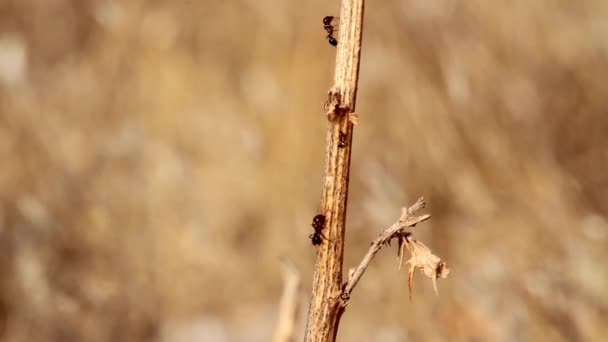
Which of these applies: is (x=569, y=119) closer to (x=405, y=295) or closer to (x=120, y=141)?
(x=405, y=295)

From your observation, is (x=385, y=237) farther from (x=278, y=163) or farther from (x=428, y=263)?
(x=278, y=163)

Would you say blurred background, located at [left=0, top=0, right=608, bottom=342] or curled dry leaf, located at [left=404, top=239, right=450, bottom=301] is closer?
curled dry leaf, located at [left=404, top=239, right=450, bottom=301]

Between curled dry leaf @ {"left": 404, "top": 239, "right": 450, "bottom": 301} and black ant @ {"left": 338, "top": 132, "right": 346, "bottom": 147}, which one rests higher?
black ant @ {"left": 338, "top": 132, "right": 346, "bottom": 147}

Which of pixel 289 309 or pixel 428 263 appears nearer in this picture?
pixel 428 263

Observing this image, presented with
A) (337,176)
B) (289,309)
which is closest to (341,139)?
(337,176)

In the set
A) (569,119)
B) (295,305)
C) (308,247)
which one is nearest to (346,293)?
(295,305)

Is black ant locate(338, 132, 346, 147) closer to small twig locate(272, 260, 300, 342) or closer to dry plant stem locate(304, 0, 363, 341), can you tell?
dry plant stem locate(304, 0, 363, 341)

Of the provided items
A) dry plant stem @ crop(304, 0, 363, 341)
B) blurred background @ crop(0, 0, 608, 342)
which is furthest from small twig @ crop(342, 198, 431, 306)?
blurred background @ crop(0, 0, 608, 342)

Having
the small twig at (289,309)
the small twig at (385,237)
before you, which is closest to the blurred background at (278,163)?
the small twig at (289,309)
